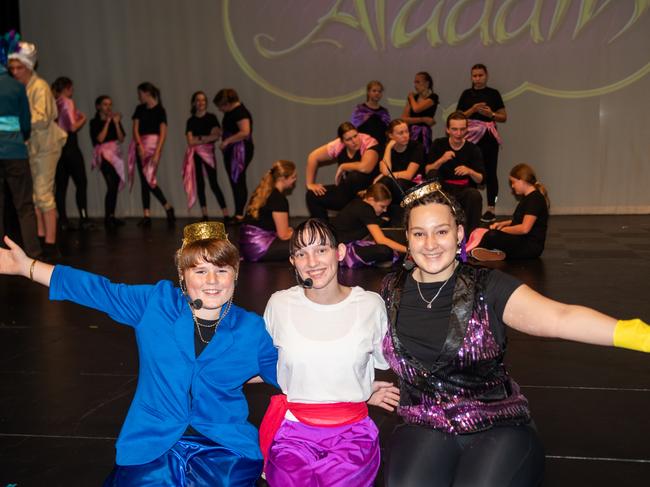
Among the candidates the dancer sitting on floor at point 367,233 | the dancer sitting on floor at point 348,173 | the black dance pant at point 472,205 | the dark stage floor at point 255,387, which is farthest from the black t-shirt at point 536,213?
the dancer sitting on floor at point 348,173

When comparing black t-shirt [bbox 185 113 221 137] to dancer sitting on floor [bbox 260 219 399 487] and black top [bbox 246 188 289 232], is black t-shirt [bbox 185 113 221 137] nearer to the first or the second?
black top [bbox 246 188 289 232]

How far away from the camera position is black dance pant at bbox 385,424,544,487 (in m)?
1.79

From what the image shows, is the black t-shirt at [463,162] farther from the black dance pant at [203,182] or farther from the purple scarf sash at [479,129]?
the black dance pant at [203,182]

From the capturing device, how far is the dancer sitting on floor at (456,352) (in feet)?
5.94

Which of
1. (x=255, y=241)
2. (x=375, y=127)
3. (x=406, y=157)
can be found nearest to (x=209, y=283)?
(x=255, y=241)

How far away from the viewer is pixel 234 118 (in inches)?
324

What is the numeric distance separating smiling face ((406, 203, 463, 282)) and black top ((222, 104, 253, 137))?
6.36 meters

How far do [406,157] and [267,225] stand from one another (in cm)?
139

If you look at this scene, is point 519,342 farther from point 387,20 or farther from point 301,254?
point 387,20

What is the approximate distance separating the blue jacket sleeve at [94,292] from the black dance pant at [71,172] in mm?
6402

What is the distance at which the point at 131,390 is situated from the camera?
299 centimetres

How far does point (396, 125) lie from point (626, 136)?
3388 mm

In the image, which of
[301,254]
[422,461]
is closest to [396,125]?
[301,254]

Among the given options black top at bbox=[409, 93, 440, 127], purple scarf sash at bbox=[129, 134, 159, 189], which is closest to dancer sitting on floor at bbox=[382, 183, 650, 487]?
black top at bbox=[409, 93, 440, 127]
